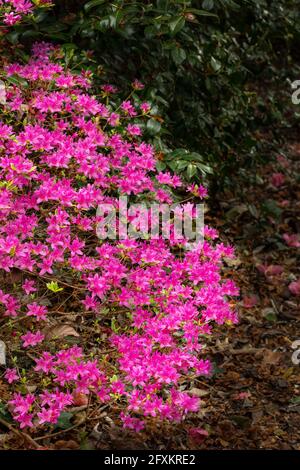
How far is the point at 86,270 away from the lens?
247 centimetres

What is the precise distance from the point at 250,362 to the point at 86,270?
4.10 ft

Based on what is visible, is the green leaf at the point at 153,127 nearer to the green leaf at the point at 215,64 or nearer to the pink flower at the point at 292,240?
the green leaf at the point at 215,64

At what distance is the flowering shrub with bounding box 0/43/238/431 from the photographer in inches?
91.4

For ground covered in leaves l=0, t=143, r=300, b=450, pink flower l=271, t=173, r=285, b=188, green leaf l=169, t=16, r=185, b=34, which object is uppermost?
A: green leaf l=169, t=16, r=185, b=34

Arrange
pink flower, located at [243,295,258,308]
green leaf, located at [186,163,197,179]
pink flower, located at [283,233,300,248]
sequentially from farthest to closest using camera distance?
pink flower, located at [283,233,300,248]
pink flower, located at [243,295,258,308]
green leaf, located at [186,163,197,179]

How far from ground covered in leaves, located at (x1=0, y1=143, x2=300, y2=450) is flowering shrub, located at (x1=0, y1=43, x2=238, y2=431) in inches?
4.2

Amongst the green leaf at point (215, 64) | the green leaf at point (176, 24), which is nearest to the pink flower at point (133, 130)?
the green leaf at point (176, 24)

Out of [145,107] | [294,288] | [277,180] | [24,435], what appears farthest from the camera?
[277,180]

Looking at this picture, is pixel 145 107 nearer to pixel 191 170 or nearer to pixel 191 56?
pixel 191 170

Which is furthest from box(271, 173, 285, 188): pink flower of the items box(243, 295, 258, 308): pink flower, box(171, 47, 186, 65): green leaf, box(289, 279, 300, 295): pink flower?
box(171, 47, 186, 65): green leaf

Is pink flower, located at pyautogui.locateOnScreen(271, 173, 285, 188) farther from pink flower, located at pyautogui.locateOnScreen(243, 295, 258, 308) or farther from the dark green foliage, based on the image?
pink flower, located at pyautogui.locateOnScreen(243, 295, 258, 308)

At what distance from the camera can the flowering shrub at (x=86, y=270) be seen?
7.62ft

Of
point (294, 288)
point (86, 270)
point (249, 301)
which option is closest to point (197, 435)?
point (86, 270)
